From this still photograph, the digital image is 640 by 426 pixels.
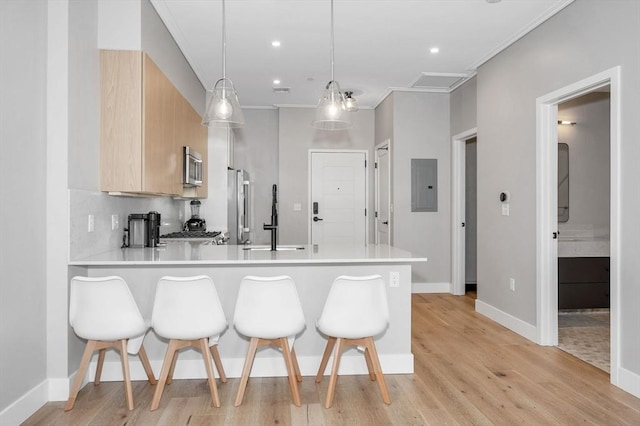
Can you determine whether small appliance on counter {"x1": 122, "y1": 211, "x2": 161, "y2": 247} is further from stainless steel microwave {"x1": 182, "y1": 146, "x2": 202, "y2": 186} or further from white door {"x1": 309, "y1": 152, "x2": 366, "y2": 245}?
white door {"x1": 309, "y1": 152, "x2": 366, "y2": 245}

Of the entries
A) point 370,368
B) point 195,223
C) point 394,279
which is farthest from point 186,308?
point 195,223

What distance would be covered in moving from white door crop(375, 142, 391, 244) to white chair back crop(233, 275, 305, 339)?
12.2 ft

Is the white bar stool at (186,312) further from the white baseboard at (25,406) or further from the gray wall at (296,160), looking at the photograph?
the gray wall at (296,160)

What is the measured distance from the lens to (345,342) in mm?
2564

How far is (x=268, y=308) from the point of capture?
2410 millimetres

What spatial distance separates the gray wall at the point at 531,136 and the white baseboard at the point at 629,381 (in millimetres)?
34

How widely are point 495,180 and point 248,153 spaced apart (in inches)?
148

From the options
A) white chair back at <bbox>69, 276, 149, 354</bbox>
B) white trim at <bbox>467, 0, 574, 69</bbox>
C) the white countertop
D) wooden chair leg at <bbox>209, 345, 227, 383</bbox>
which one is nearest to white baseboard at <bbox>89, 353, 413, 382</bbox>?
wooden chair leg at <bbox>209, 345, 227, 383</bbox>

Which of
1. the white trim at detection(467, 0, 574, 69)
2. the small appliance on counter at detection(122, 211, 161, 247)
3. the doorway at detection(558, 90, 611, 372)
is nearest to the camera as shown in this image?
the white trim at detection(467, 0, 574, 69)

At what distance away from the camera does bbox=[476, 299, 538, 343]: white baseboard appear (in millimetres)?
3768

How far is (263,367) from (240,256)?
0.80 metres

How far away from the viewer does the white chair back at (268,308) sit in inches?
94.3

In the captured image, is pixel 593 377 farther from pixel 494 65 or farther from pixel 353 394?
pixel 494 65

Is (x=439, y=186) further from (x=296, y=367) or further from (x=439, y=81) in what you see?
(x=296, y=367)
